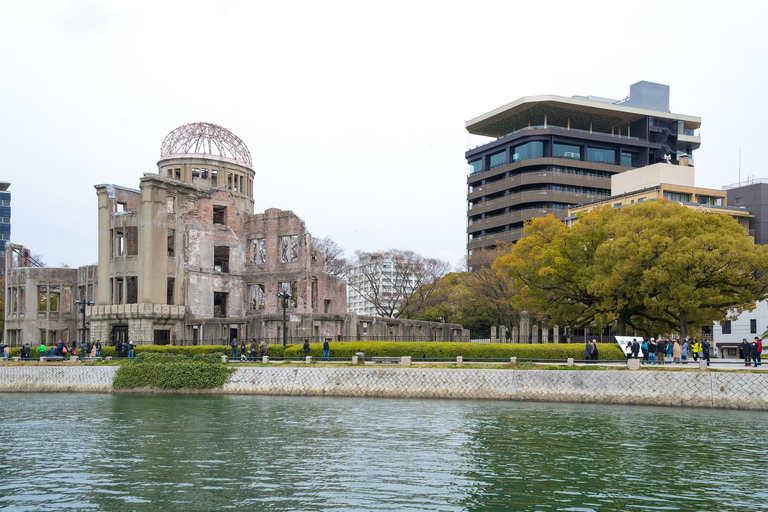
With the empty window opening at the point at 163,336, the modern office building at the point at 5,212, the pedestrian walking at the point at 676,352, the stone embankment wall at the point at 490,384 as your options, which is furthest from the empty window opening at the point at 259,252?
the modern office building at the point at 5,212

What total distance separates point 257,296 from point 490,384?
3633 centimetres

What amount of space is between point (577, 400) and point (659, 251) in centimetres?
1437

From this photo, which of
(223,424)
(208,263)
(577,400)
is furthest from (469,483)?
(208,263)

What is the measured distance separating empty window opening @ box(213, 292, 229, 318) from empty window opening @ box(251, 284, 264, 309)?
2.34 m

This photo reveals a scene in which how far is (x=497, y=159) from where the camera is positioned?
11025 centimetres

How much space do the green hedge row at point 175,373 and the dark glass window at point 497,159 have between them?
3030 inches

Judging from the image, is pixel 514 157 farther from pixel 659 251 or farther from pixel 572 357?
pixel 572 357

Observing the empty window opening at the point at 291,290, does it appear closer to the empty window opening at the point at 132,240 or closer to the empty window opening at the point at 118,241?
the empty window opening at the point at 132,240

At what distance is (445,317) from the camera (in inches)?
3497

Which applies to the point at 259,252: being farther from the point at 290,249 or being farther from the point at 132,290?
the point at 132,290

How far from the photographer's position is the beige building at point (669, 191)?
270 ft

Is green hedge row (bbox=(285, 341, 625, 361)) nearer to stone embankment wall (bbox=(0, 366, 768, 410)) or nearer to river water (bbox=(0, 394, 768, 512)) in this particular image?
stone embankment wall (bbox=(0, 366, 768, 410))

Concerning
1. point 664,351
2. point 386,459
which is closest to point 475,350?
point 664,351

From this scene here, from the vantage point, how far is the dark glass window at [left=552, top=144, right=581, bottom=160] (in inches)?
4144
